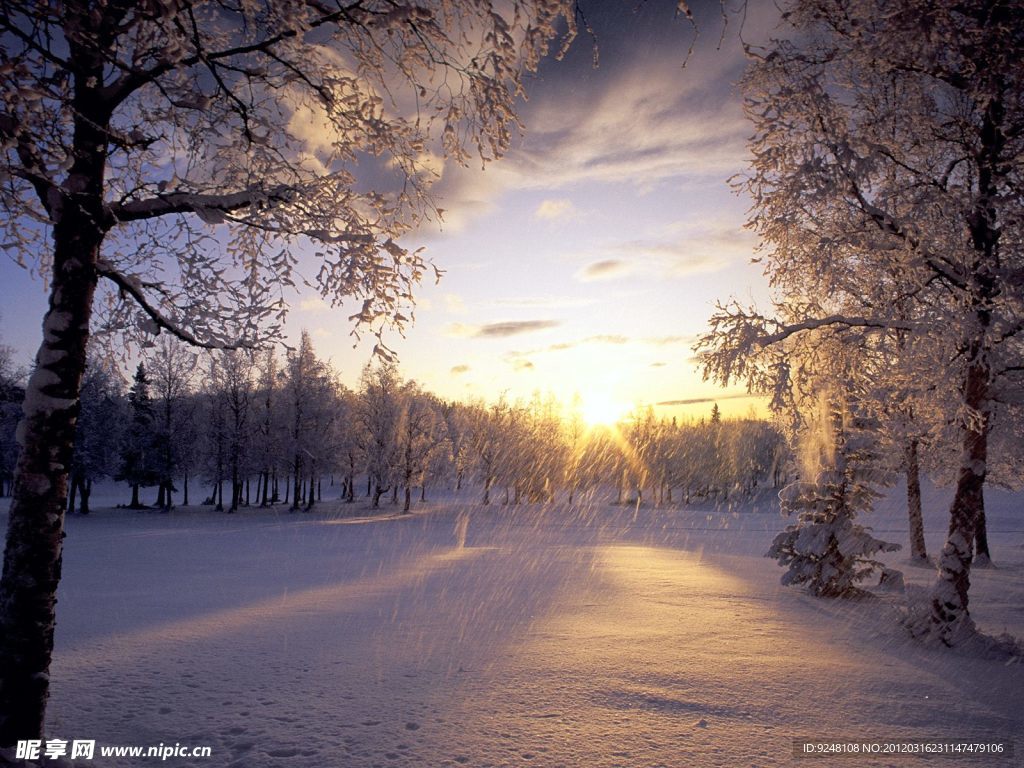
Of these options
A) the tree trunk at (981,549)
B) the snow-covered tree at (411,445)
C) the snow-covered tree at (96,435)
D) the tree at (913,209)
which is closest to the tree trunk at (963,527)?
the tree at (913,209)

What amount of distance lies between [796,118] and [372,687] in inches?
384

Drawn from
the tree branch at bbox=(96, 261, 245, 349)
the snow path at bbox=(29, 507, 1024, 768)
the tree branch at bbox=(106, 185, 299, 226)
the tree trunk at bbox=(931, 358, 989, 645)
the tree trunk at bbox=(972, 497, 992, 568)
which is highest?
the tree branch at bbox=(106, 185, 299, 226)

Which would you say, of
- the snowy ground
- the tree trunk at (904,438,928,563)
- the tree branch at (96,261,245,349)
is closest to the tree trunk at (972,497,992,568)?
the tree trunk at (904,438,928,563)

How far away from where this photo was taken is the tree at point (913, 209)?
7750 mm

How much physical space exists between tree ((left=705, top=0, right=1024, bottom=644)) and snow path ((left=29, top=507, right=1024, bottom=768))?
328 cm

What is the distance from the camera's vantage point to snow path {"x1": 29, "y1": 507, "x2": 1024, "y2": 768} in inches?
207

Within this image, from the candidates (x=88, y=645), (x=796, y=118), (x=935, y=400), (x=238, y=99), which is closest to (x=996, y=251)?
(x=935, y=400)

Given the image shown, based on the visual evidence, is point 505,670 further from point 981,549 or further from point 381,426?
point 381,426

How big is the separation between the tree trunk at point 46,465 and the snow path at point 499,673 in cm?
111

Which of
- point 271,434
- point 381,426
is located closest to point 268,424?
point 271,434

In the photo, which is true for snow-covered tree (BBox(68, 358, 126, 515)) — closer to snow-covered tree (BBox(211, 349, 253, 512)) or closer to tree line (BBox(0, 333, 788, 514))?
tree line (BBox(0, 333, 788, 514))

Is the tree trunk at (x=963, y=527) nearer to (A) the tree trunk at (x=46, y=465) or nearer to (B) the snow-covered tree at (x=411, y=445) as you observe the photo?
(A) the tree trunk at (x=46, y=465)

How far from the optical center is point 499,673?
7.13 metres

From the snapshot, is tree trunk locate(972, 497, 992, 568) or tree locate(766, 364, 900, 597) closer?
tree locate(766, 364, 900, 597)
